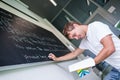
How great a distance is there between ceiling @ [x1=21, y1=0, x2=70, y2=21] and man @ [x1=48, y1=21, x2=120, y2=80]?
79.5 inches

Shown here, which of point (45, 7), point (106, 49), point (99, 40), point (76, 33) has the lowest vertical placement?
point (106, 49)

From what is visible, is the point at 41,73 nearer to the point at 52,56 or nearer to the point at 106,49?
the point at 52,56

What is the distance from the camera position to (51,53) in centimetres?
242

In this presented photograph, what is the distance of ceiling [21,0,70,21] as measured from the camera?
14.1 feet

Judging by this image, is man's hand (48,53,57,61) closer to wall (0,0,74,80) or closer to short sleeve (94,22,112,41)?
wall (0,0,74,80)

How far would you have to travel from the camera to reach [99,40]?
2020mm

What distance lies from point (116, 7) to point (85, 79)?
2.39 metres

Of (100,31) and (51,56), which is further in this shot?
(51,56)

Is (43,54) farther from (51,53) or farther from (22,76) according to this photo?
(22,76)

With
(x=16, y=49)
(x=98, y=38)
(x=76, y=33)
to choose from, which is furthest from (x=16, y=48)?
(x=98, y=38)

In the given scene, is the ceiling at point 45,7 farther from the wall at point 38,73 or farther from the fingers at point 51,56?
the wall at point 38,73

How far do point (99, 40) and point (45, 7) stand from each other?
269 cm

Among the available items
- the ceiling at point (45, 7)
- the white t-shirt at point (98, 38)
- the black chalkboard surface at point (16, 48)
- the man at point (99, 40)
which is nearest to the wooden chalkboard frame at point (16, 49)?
the black chalkboard surface at point (16, 48)

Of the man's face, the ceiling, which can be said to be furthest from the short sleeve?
the ceiling
